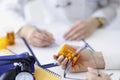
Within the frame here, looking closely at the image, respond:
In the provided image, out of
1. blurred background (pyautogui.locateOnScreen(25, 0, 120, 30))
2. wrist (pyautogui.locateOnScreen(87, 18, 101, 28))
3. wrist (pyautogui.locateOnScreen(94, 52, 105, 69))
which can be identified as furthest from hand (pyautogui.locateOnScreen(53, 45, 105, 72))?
blurred background (pyautogui.locateOnScreen(25, 0, 120, 30))

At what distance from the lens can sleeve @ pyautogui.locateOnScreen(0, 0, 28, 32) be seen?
1.38 metres

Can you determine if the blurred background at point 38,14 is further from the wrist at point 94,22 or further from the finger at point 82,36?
the finger at point 82,36

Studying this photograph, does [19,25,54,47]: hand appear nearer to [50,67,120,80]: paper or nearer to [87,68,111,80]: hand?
[50,67,120,80]: paper

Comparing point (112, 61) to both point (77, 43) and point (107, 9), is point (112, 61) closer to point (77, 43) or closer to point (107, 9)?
point (77, 43)

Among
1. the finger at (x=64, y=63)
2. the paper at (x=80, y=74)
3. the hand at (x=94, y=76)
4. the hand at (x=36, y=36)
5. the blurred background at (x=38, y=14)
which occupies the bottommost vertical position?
the paper at (x=80, y=74)

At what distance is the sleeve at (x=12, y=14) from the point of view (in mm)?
1381

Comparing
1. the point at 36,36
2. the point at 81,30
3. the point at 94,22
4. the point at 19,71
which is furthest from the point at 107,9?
the point at 19,71

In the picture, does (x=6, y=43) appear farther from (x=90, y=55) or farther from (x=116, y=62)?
(x=116, y=62)

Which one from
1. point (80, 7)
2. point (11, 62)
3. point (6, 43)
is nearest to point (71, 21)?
point (80, 7)

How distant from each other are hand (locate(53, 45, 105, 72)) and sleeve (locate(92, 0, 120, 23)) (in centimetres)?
53

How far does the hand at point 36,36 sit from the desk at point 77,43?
0.09 ft

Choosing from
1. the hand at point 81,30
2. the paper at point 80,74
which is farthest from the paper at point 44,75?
the hand at point 81,30

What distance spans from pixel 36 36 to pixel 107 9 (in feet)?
1.88

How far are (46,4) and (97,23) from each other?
1.09 feet
